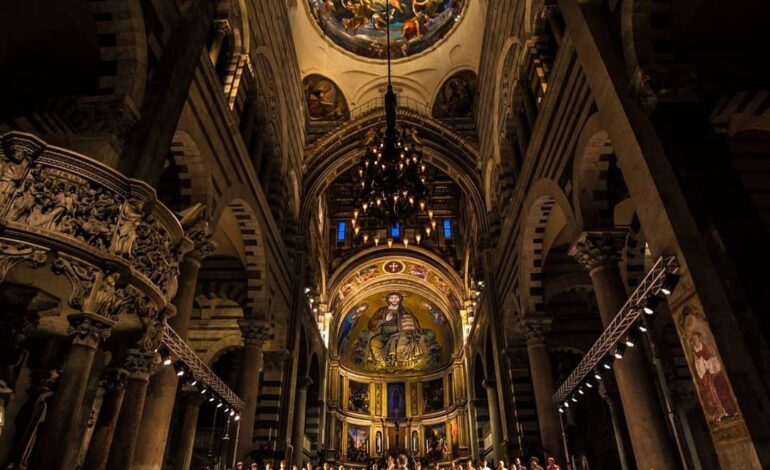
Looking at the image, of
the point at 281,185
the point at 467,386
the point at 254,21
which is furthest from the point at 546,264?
the point at 467,386

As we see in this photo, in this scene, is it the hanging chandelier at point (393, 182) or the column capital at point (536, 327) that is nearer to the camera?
the hanging chandelier at point (393, 182)

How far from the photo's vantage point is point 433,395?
31.8 m

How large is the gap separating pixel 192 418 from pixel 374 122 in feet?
46.1

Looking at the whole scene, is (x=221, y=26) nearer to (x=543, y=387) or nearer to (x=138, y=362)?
(x=138, y=362)

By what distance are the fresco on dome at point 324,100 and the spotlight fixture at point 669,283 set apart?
57.1ft

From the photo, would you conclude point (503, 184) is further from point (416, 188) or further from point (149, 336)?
point (149, 336)

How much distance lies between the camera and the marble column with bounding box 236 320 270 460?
13469mm

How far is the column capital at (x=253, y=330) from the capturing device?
46.5 ft

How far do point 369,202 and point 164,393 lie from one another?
7.01 m

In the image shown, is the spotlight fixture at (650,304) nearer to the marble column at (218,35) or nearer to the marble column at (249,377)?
the marble column at (218,35)

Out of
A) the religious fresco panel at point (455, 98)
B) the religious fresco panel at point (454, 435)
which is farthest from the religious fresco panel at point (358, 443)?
the religious fresco panel at point (455, 98)

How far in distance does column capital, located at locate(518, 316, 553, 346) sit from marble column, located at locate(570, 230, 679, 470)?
4.54m

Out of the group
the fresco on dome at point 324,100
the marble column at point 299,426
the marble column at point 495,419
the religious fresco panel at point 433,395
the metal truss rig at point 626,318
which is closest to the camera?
the metal truss rig at point 626,318

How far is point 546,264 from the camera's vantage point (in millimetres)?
14805
